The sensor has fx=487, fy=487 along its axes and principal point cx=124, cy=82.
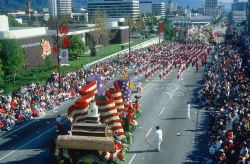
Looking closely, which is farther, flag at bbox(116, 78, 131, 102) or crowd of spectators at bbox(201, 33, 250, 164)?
flag at bbox(116, 78, 131, 102)

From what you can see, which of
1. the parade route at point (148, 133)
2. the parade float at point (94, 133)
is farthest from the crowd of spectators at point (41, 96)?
the parade float at point (94, 133)

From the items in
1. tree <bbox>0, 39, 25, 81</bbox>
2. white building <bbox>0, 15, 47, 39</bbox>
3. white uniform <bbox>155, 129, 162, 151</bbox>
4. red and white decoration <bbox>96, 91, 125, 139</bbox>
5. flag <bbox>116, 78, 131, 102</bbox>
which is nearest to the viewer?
red and white decoration <bbox>96, 91, 125, 139</bbox>

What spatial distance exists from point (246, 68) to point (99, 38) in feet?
167

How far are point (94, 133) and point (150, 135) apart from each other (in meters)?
9.98

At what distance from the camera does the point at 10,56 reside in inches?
2085


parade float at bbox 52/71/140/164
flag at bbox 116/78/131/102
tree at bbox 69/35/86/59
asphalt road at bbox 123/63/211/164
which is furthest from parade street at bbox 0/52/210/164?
tree at bbox 69/35/86/59

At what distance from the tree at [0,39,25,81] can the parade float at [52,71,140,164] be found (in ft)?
91.9

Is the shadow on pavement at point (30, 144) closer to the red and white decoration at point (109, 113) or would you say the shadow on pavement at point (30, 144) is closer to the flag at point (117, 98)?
the red and white decoration at point (109, 113)

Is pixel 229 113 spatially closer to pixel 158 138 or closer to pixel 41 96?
pixel 158 138

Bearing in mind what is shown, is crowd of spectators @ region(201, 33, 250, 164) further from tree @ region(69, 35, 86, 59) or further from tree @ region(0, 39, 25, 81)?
tree @ region(69, 35, 86, 59)

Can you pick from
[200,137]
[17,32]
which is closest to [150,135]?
[200,137]

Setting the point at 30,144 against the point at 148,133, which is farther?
the point at 148,133

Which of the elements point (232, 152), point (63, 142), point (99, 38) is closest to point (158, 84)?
point (232, 152)

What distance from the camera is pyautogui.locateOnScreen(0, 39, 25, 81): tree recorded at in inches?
2094
